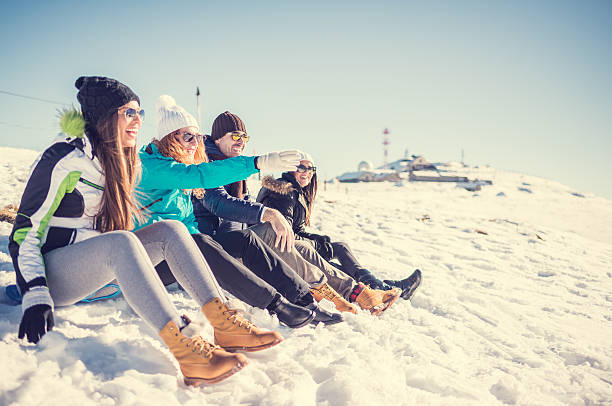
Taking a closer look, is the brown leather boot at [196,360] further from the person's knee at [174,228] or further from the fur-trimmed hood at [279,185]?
the fur-trimmed hood at [279,185]

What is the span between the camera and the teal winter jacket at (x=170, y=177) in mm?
2432

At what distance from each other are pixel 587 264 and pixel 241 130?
22.7 ft

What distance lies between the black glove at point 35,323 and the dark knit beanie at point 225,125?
7.08 ft

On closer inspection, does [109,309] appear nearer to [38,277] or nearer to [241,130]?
[38,277]

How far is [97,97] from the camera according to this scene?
2088mm

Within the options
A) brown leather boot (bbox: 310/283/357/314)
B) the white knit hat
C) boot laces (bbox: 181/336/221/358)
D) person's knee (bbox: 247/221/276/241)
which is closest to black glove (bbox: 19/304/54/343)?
boot laces (bbox: 181/336/221/358)

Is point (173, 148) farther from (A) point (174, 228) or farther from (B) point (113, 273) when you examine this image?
(B) point (113, 273)

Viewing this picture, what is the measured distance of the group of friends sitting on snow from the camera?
1.82 m

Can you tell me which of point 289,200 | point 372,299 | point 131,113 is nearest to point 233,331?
point 131,113

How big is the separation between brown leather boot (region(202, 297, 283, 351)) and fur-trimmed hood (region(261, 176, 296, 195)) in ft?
5.58

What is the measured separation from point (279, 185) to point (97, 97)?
185 centimetres

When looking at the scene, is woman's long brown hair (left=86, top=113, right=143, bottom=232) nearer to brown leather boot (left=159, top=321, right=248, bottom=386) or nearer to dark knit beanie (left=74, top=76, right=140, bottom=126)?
dark knit beanie (left=74, top=76, right=140, bottom=126)

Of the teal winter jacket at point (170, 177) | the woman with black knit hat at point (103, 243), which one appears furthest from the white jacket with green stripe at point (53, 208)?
the teal winter jacket at point (170, 177)

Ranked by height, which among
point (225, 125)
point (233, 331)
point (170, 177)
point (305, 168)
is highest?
point (225, 125)
